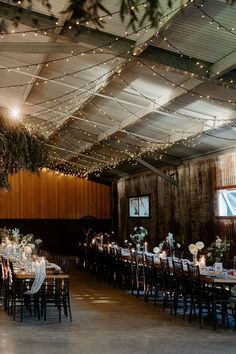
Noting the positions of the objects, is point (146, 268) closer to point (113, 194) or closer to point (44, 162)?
point (44, 162)

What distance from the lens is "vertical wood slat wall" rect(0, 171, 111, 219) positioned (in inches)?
898

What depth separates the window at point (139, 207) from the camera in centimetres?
1853

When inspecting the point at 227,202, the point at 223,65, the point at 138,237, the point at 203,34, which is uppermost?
the point at 203,34

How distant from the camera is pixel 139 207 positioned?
1933 cm

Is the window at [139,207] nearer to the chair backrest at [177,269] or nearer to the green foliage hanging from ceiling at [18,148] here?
the green foliage hanging from ceiling at [18,148]

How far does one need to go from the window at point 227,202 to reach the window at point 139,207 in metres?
5.89

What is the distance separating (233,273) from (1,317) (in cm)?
361

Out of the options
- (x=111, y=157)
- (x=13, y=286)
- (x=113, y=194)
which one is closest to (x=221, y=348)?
(x=13, y=286)

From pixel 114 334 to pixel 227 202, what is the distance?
6.01 metres

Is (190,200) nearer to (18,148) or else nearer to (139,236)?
(139,236)

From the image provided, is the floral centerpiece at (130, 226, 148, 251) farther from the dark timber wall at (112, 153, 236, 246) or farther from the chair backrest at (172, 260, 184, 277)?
the chair backrest at (172, 260, 184, 277)

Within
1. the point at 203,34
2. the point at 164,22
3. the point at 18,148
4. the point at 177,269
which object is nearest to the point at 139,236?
the point at 177,269

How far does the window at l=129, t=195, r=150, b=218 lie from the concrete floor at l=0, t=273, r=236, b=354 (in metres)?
9.03

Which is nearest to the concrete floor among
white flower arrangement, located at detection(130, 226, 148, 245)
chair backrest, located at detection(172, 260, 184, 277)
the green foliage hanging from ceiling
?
chair backrest, located at detection(172, 260, 184, 277)
